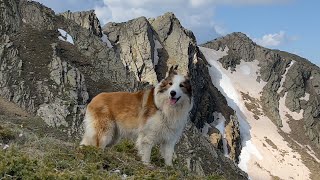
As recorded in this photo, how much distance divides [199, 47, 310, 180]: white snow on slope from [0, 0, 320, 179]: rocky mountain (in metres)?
0.27

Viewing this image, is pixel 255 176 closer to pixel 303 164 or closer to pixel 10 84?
pixel 303 164

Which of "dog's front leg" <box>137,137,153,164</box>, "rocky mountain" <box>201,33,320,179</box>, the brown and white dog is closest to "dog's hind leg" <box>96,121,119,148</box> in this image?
the brown and white dog

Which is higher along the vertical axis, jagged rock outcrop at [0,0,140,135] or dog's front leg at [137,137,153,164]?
jagged rock outcrop at [0,0,140,135]

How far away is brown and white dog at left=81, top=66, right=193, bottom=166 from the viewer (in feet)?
35.6

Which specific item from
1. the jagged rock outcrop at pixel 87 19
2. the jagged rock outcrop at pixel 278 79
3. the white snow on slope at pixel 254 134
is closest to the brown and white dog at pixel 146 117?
the jagged rock outcrop at pixel 87 19

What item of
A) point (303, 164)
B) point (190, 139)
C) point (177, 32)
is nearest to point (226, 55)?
point (177, 32)

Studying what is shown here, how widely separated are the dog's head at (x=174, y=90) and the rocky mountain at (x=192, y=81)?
12501 millimetres

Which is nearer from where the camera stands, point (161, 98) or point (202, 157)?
point (161, 98)

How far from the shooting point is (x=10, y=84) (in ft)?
172

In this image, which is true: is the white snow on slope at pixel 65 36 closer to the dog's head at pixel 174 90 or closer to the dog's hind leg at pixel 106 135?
the dog's hind leg at pixel 106 135

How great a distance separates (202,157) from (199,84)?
45355 millimetres

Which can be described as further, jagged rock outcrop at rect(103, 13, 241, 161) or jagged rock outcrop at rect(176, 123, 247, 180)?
jagged rock outcrop at rect(103, 13, 241, 161)

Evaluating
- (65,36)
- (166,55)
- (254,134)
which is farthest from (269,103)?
(65,36)

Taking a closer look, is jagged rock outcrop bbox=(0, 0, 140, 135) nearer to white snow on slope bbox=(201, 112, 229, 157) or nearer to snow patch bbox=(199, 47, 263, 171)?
white snow on slope bbox=(201, 112, 229, 157)
